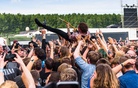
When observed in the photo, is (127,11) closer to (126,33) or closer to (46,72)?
(126,33)

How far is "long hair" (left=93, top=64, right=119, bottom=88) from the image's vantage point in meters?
4.43

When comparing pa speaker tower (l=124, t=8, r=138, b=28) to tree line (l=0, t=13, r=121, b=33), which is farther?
tree line (l=0, t=13, r=121, b=33)

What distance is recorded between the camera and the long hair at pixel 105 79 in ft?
14.5

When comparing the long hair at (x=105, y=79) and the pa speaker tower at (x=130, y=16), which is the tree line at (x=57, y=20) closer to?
the pa speaker tower at (x=130, y=16)

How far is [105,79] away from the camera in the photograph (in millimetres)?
4441

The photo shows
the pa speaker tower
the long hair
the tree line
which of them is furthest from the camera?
the tree line

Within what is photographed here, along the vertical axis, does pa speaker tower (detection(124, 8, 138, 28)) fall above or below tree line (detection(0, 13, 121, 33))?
above

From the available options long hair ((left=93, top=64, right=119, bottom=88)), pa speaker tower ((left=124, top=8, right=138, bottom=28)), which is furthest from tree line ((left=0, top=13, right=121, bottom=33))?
long hair ((left=93, top=64, right=119, bottom=88))

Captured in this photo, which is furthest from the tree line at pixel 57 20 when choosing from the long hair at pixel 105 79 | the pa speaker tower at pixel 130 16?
the long hair at pixel 105 79

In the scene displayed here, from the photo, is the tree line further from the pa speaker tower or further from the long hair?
the long hair

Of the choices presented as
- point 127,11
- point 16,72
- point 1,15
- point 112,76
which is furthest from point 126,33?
point 1,15

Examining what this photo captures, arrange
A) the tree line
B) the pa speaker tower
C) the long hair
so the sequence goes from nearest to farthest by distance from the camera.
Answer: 1. the long hair
2. the pa speaker tower
3. the tree line

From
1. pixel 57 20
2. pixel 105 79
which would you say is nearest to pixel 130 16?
pixel 105 79

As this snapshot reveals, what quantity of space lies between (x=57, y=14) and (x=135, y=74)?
87.9 meters
